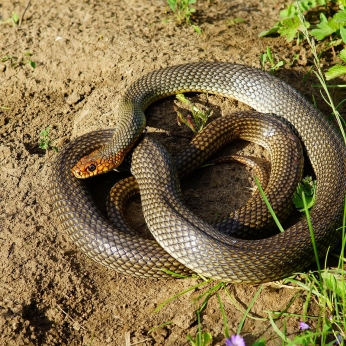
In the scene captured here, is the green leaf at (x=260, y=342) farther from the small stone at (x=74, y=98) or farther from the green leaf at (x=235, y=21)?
the green leaf at (x=235, y=21)

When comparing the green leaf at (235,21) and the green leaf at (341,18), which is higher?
the green leaf at (341,18)

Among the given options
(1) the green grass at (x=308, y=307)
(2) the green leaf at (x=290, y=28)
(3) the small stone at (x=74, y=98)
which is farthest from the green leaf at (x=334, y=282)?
(3) the small stone at (x=74, y=98)

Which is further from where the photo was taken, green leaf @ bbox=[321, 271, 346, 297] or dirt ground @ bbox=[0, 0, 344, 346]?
dirt ground @ bbox=[0, 0, 344, 346]

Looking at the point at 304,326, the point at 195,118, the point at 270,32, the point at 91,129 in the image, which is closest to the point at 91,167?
the point at 91,129

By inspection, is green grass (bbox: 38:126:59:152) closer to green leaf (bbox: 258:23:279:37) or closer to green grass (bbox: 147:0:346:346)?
green grass (bbox: 147:0:346:346)

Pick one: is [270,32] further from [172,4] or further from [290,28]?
[172,4]

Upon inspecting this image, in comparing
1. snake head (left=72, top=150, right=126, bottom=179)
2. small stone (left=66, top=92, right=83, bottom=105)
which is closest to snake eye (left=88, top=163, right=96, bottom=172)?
snake head (left=72, top=150, right=126, bottom=179)
